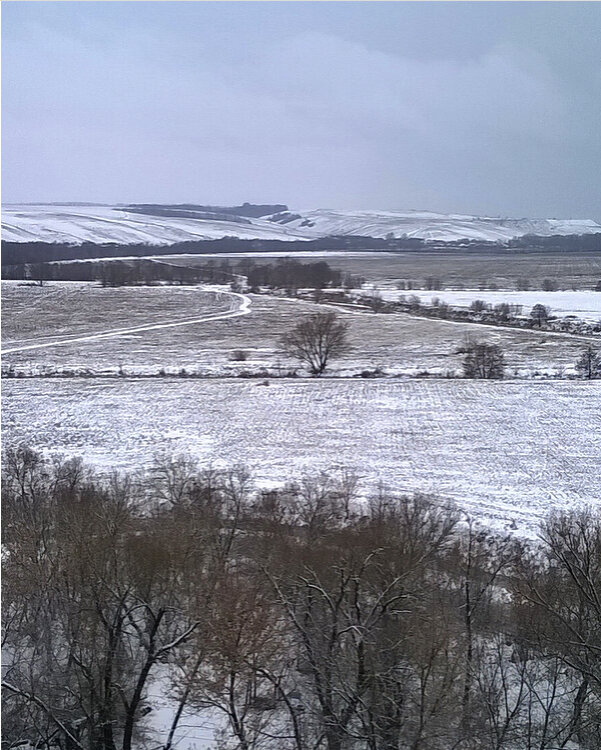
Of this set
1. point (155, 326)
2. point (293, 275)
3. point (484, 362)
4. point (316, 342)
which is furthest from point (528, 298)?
point (155, 326)

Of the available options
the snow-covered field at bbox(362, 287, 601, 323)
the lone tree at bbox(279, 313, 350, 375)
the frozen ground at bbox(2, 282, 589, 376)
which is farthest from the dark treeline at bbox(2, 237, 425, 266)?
the snow-covered field at bbox(362, 287, 601, 323)

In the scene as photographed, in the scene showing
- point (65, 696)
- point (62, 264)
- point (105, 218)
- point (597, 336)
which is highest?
point (105, 218)

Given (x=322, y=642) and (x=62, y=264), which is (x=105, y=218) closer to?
(x=62, y=264)

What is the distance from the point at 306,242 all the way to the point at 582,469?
77.2 feet

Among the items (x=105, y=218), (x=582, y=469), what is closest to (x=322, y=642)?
(x=582, y=469)

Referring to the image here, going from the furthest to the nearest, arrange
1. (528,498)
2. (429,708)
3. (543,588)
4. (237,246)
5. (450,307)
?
(237,246) → (450,307) → (528,498) → (543,588) → (429,708)

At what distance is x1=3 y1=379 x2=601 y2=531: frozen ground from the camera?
661cm

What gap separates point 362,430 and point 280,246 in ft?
68.1

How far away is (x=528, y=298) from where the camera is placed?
14750mm

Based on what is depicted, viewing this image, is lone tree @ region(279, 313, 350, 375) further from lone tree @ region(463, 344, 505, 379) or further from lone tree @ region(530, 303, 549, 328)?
lone tree @ region(530, 303, 549, 328)

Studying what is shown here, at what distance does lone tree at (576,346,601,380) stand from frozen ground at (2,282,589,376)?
0.67 ft

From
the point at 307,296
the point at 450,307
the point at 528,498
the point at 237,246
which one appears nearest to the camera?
the point at 528,498

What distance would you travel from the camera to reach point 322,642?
3.46 m

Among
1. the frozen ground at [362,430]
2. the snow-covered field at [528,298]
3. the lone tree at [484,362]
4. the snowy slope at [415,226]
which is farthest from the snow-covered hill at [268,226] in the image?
the frozen ground at [362,430]
